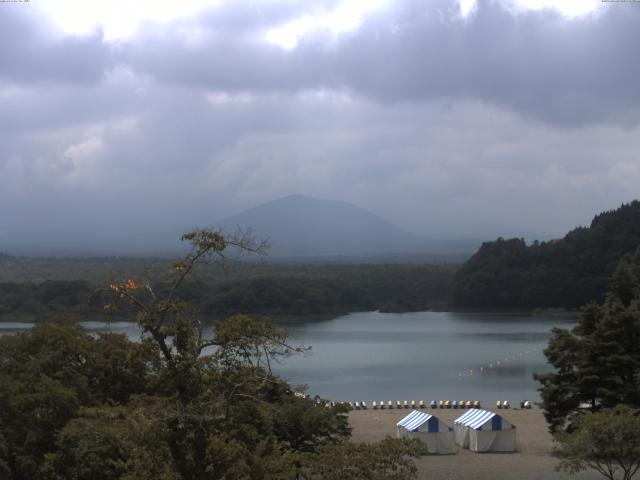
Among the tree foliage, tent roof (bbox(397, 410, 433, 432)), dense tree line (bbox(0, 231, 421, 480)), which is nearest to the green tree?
the tree foliage

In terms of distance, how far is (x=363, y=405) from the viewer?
2672 centimetres

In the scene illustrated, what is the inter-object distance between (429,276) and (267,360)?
79213 millimetres

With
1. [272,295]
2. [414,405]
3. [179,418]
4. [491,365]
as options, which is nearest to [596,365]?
[414,405]

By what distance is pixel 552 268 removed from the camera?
233 feet

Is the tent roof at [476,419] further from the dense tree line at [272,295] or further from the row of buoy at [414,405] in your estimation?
the dense tree line at [272,295]

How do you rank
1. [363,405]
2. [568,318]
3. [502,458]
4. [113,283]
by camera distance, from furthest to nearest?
[568,318] < [363,405] < [502,458] < [113,283]

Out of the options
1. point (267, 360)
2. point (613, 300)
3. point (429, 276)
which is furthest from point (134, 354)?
point (429, 276)

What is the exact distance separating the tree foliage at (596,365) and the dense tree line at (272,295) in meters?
35.5

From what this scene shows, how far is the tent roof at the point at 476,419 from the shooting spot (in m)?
18.8

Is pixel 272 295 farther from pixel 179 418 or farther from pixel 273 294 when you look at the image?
pixel 179 418

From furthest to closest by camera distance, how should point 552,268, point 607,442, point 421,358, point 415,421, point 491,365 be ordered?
point 552,268 → point 421,358 → point 491,365 → point 415,421 → point 607,442

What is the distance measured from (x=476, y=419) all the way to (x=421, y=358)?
21599mm

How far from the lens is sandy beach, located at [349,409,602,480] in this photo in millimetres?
16578

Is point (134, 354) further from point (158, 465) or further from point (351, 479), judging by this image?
point (351, 479)
